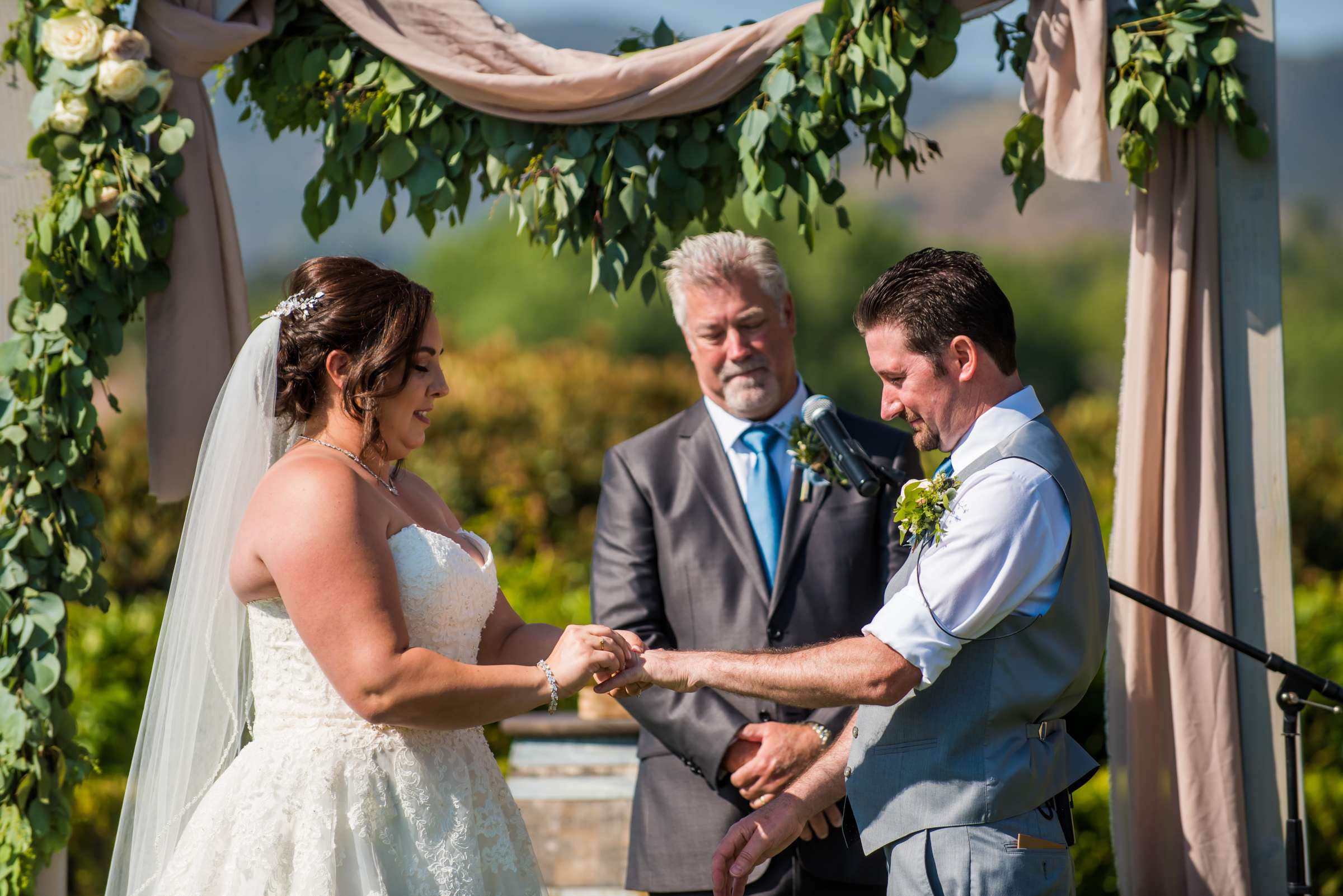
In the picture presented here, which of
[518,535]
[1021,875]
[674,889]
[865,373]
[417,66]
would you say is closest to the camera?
[1021,875]

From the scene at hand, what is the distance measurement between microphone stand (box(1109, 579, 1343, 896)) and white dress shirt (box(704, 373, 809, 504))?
0.91 meters

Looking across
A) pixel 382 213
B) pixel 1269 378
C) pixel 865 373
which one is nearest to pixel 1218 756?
pixel 1269 378

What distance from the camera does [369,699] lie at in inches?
89.6

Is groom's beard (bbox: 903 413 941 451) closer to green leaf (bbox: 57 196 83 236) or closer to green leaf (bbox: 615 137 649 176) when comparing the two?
green leaf (bbox: 615 137 649 176)

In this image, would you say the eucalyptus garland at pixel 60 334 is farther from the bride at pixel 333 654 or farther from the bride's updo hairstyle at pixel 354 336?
the bride's updo hairstyle at pixel 354 336

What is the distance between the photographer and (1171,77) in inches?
122

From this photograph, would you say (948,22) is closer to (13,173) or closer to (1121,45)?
(1121,45)

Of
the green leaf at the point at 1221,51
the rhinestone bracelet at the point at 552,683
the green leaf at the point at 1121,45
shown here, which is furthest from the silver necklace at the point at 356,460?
the green leaf at the point at 1221,51

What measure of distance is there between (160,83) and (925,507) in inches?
98.8

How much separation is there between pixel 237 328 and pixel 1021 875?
2617mm

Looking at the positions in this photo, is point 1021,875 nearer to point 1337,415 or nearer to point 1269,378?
point 1269,378

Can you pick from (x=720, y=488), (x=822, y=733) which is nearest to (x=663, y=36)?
(x=720, y=488)

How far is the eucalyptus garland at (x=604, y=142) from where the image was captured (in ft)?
10.7

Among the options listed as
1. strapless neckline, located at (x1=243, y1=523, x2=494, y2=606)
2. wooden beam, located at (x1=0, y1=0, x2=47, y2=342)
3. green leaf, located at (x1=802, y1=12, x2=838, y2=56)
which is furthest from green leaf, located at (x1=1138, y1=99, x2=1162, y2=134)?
wooden beam, located at (x1=0, y1=0, x2=47, y2=342)
